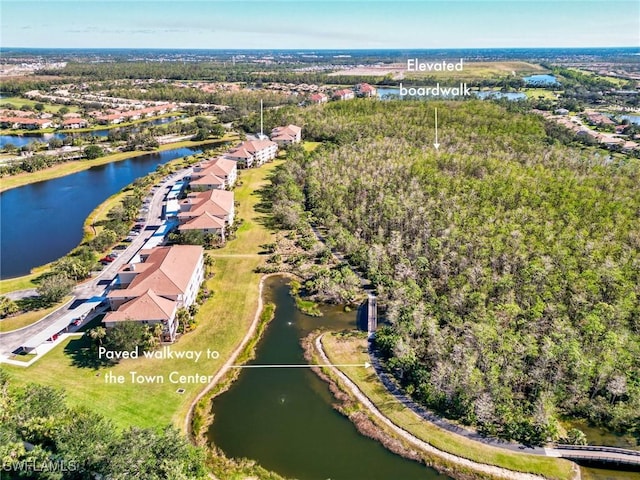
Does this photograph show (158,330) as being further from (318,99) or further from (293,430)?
(318,99)

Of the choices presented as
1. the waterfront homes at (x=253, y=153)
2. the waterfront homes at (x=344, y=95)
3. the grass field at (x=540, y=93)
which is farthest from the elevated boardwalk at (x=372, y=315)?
the grass field at (x=540, y=93)

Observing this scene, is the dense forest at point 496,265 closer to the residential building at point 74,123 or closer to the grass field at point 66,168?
the grass field at point 66,168

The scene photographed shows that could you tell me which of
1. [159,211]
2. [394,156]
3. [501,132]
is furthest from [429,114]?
[159,211]

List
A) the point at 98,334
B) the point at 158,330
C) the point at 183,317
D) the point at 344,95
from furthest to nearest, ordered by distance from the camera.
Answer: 1. the point at 344,95
2. the point at 183,317
3. the point at 158,330
4. the point at 98,334

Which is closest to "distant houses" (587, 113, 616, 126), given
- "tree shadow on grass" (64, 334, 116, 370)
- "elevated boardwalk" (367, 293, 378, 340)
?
"elevated boardwalk" (367, 293, 378, 340)

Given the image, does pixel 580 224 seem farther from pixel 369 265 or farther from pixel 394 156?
pixel 394 156

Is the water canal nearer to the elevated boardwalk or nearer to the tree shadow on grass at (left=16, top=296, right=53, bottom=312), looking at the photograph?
the elevated boardwalk

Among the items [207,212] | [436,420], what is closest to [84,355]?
[207,212]
